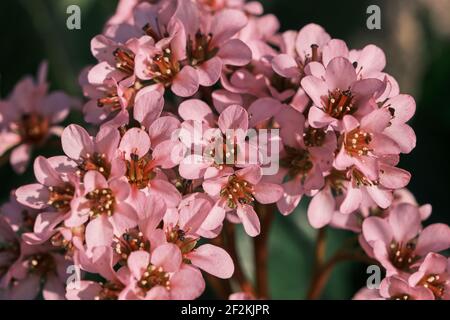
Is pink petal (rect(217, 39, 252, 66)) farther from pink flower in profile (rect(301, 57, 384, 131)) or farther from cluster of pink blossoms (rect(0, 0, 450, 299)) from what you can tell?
pink flower in profile (rect(301, 57, 384, 131))

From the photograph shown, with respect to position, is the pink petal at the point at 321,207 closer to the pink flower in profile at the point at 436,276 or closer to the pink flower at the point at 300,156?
A: the pink flower at the point at 300,156

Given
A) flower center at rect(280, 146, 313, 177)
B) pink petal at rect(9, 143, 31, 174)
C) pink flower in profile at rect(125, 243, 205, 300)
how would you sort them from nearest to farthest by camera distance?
pink flower in profile at rect(125, 243, 205, 300)
flower center at rect(280, 146, 313, 177)
pink petal at rect(9, 143, 31, 174)

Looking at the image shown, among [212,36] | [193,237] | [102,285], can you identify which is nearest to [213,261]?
[193,237]

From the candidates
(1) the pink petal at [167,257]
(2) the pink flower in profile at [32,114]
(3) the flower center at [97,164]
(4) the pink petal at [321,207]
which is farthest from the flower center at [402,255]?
(2) the pink flower in profile at [32,114]

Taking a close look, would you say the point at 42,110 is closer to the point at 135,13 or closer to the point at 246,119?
the point at 135,13

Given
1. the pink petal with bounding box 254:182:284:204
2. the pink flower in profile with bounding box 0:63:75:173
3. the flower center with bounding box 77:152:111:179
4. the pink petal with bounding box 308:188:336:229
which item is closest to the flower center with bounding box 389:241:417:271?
the pink petal with bounding box 308:188:336:229
